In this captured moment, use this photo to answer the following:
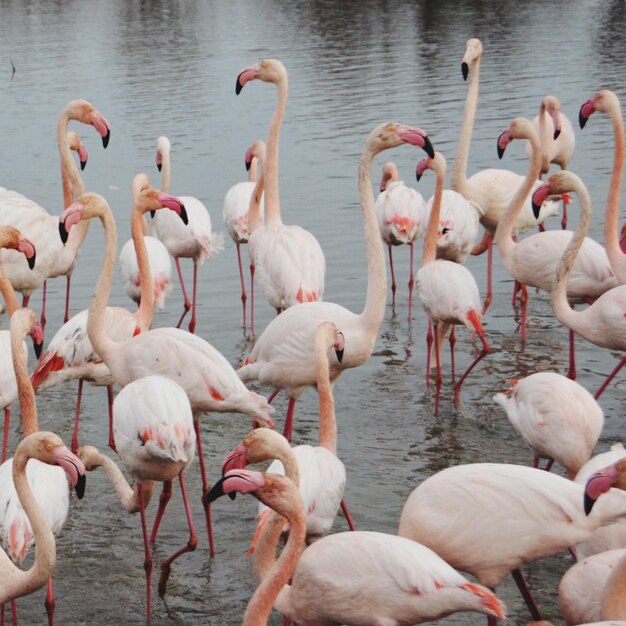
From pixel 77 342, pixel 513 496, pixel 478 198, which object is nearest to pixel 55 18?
pixel 478 198

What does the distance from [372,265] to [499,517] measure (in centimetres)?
217

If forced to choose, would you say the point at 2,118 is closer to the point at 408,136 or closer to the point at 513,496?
the point at 408,136

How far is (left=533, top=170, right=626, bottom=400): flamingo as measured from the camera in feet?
21.4

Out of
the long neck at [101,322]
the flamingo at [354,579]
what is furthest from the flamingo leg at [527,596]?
the long neck at [101,322]

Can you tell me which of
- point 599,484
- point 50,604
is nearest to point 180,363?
point 50,604

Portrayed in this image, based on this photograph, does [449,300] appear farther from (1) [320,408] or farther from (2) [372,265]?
(1) [320,408]

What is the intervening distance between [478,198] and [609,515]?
551 cm

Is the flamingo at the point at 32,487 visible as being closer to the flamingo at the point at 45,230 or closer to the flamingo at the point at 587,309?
the flamingo at the point at 45,230

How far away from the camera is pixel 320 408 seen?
17.8 ft

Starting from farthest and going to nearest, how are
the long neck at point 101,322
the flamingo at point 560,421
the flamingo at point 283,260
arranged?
the flamingo at point 283,260
the long neck at point 101,322
the flamingo at point 560,421

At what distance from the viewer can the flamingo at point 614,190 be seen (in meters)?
7.57

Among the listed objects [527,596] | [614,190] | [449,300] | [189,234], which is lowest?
[527,596]

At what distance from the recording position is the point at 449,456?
6.55 m

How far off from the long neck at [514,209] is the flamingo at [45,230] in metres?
2.83
